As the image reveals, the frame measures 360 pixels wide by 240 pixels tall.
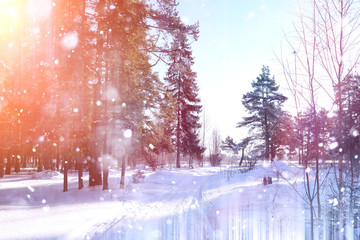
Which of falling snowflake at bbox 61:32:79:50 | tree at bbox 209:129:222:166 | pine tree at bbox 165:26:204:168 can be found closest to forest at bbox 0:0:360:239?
falling snowflake at bbox 61:32:79:50

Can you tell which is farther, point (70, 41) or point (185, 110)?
point (185, 110)

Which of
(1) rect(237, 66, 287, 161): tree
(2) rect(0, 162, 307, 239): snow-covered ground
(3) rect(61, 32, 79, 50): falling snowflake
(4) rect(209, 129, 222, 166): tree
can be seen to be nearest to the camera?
(2) rect(0, 162, 307, 239): snow-covered ground

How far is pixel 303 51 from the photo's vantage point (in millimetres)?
5969

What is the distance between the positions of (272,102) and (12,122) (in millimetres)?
30355

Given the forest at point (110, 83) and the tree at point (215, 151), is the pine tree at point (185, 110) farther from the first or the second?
the forest at point (110, 83)

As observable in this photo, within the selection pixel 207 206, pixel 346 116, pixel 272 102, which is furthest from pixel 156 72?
pixel 272 102

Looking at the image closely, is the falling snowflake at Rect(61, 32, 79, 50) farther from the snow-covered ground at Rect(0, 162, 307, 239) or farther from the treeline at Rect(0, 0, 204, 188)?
the snow-covered ground at Rect(0, 162, 307, 239)

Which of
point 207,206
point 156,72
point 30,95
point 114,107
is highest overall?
point 156,72

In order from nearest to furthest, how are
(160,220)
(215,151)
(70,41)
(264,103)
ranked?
(160,220), (70,41), (264,103), (215,151)

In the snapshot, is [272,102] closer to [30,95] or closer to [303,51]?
[30,95]

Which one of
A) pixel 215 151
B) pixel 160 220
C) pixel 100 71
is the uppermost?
pixel 100 71

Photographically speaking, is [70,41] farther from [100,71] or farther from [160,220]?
[160,220]

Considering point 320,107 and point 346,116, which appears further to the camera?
point 346,116

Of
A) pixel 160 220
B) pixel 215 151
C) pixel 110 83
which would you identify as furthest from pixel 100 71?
pixel 215 151
